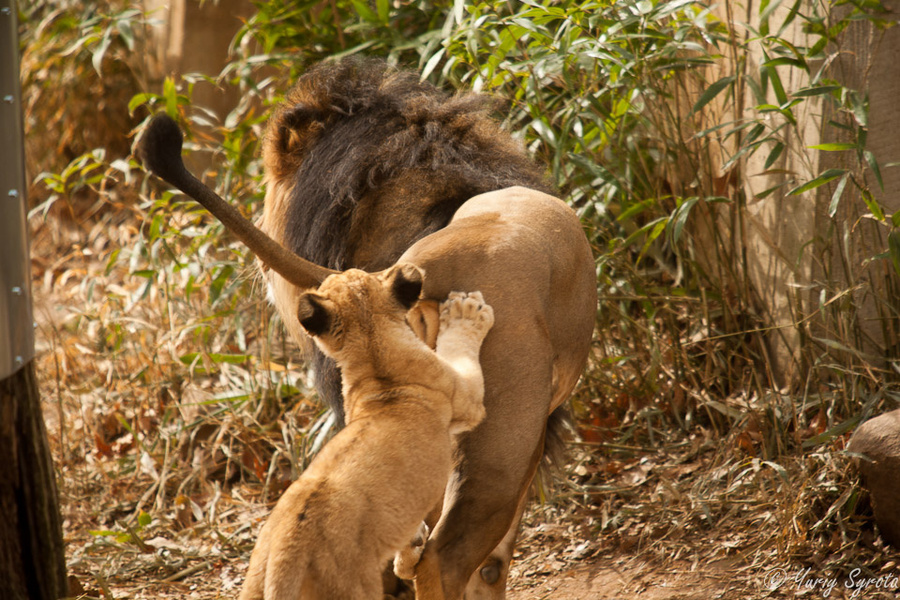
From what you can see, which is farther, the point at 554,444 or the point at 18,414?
the point at 554,444

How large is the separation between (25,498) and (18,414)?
0.20 meters

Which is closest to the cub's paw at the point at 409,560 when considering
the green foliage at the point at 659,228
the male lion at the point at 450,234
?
the male lion at the point at 450,234

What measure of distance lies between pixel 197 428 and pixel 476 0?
210 centimetres

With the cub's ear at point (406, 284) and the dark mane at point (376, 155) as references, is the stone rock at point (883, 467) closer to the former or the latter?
the dark mane at point (376, 155)

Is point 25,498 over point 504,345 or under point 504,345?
under

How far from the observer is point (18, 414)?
2.31m

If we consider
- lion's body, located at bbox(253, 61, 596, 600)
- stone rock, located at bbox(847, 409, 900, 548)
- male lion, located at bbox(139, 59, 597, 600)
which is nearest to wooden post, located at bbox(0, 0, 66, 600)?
male lion, located at bbox(139, 59, 597, 600)

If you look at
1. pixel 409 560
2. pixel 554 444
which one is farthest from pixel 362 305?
pixel 554 444

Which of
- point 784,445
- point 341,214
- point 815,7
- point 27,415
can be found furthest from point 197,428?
point 815,7

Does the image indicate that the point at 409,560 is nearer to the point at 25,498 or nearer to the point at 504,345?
the point at 504,345

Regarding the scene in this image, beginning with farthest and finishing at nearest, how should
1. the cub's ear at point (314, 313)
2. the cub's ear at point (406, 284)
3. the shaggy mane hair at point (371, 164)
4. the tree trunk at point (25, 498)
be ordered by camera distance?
the shaggy mane hair at point (371, 164) < the tree trunk at point (25, 498) < the cub's ear at point (406, 284) < the cub's ear at point (314, 313)

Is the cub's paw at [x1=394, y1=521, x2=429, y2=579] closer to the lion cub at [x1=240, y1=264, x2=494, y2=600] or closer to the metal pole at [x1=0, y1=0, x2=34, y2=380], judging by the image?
the lion cub at [x1=240, y1=264, x2=494, y2=600]

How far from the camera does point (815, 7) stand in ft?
10.6

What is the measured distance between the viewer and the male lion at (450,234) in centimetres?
213
